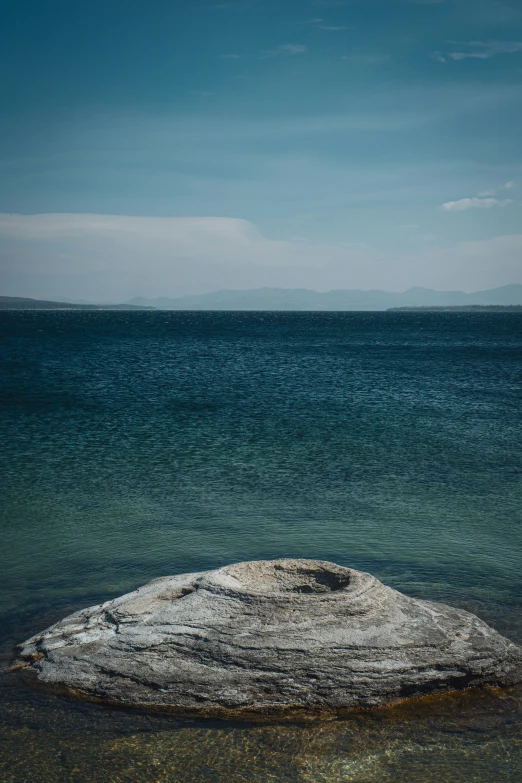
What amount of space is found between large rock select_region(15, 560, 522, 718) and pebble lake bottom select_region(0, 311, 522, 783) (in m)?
0.36

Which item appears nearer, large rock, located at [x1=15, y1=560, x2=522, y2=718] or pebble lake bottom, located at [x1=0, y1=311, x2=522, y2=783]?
pebble lake bottom, located at [x1=0, y1=311, x2=522, y2=783]

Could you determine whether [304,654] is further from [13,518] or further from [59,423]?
[59,423]

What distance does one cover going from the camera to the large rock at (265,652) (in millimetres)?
10852

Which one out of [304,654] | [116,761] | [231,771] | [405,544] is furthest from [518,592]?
[116,761]

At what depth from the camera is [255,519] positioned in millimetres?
21344

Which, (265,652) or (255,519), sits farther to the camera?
(255,519)

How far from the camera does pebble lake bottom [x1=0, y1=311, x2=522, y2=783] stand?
9945 millimetres

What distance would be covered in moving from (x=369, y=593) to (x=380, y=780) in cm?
325

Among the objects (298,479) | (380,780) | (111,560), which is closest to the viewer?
(380,780)

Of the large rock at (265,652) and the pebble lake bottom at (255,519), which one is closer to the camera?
the pebble lake bottom at (255,519)

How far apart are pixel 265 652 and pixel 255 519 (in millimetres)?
10334

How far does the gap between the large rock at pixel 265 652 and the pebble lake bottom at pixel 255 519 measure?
362 mm

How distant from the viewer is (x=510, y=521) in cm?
2144

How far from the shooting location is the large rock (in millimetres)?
10852
